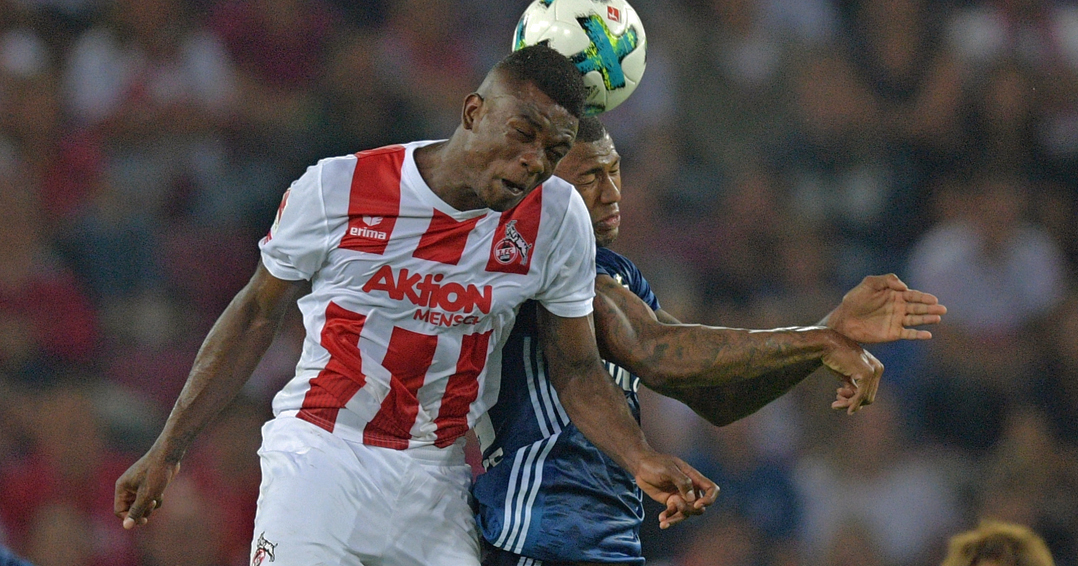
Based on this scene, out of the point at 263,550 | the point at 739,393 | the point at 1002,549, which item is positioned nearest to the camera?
the point at 263,550

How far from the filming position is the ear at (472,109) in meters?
3.02

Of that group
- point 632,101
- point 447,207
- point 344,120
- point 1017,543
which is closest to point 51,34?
point 344,120

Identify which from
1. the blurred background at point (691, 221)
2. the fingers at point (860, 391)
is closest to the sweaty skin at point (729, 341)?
the fingers at point (860, 391)

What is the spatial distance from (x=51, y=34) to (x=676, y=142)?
3501 millimetres

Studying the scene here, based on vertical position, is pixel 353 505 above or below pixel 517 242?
below

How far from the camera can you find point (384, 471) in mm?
3035

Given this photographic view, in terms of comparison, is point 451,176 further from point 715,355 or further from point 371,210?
point 715,355

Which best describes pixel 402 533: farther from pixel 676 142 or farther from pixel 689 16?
pixel 689 16

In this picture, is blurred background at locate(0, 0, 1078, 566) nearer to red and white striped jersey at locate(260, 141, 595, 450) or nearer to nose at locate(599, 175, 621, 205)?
nose at locate(599, 175, 621, 205)

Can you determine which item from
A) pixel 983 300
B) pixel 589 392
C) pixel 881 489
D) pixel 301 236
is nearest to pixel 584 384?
pixel 589 392

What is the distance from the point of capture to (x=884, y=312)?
3.02 metres

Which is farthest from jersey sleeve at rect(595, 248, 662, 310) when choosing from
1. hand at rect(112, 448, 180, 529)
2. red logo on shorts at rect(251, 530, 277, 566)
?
hand at rect(112, 448, 180, 529)

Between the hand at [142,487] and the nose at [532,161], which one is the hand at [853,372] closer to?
the nose at [532,161]

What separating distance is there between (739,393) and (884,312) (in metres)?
0.52
